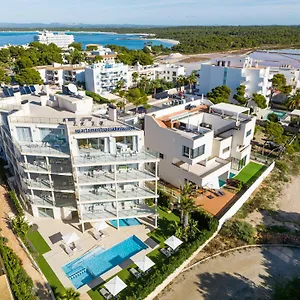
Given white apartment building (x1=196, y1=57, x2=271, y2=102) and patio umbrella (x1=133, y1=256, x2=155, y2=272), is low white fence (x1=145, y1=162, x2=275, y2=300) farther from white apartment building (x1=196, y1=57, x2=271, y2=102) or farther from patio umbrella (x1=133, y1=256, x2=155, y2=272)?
white apartment building (x1=196, y1=57, x2=271, y2=102)

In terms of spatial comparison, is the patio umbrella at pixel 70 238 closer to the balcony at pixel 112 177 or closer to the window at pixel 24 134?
the balcony at pixel 112 177

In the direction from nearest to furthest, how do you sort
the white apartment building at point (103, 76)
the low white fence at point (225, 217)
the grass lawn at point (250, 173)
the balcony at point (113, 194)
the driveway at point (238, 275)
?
the driveway at point (238, 275)
the low white fence at point (225, 217)
the balcony at point (113, 194)
the grass lawn at point (250, 173)
the white apartment building at point (103, 76)

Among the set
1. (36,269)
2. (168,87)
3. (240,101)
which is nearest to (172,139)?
(36,269)

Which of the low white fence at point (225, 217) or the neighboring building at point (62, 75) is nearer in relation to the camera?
the low white fence at point (225, 217)

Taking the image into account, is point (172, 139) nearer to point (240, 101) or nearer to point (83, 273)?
point (83, 273)

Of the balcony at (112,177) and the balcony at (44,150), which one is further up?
the balcony at (44,150)

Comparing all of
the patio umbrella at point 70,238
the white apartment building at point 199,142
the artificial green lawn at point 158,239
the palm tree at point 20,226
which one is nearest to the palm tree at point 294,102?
the white apartment building at point 199,142

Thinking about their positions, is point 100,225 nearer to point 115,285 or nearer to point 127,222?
point 127,222
